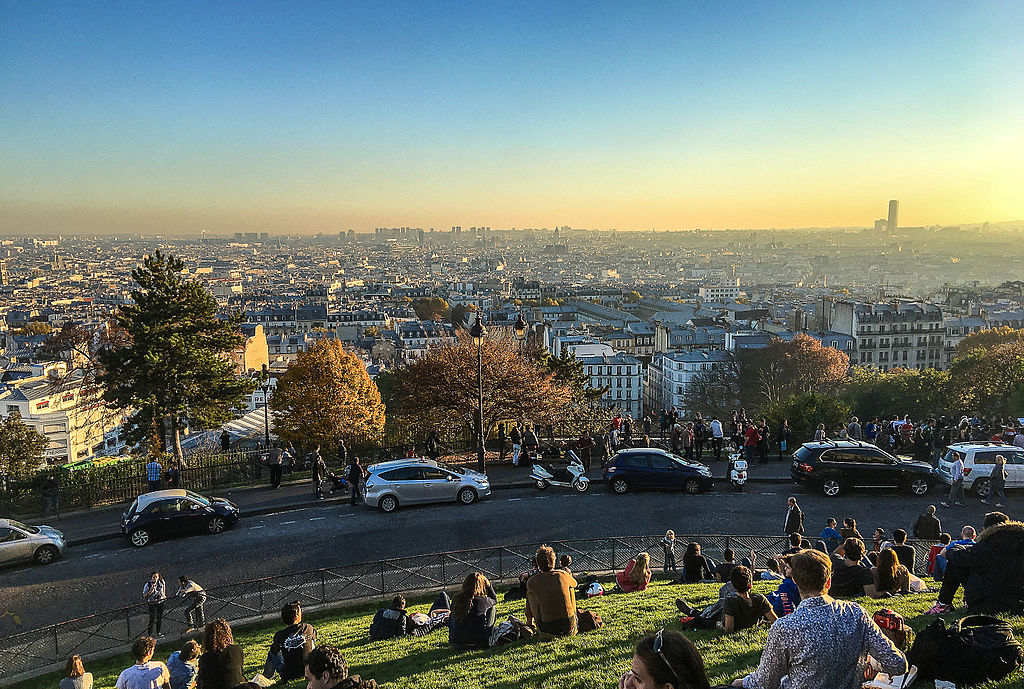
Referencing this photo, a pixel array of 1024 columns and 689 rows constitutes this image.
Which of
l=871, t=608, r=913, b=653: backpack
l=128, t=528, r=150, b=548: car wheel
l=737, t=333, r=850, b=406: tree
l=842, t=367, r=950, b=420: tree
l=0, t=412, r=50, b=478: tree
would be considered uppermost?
l=871, t=608, r=913, b=653: backpack

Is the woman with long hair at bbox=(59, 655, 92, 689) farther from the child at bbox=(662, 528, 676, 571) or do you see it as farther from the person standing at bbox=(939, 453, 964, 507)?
the person standing at bbox=(939, 453, 964, 507)

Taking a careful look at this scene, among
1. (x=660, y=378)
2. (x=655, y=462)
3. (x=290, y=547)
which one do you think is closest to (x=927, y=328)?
(x=660, y=378)

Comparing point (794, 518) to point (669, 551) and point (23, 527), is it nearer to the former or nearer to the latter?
point (669, 551)

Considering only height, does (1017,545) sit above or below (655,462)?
above

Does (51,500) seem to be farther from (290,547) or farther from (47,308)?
(47,308)

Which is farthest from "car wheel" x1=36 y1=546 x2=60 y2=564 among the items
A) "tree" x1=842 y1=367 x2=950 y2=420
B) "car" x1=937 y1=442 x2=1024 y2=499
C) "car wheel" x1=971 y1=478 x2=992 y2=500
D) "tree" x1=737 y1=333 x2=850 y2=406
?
"tree" x1=737 y1=333 x2=850 y2=406

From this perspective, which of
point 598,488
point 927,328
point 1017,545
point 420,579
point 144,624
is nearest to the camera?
point 1017,545

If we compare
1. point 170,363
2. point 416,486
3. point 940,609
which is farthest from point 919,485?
point 170,363
